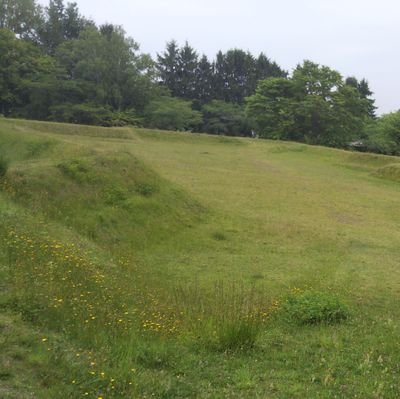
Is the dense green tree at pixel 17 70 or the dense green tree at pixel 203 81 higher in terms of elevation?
the dense green tree at pixel 203 81

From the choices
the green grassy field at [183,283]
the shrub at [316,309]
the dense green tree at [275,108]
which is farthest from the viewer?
the dense green tree at [275,108]

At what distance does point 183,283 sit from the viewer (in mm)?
8734

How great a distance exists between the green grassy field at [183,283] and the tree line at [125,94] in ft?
101

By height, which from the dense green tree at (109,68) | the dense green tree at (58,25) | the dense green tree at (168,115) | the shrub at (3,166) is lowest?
the shrub at (3,166)

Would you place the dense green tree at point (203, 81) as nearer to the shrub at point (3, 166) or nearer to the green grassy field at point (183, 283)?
the green grassy field at point (183, 283)

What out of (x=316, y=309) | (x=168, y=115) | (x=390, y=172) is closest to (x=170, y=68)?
(x=168, y=115)

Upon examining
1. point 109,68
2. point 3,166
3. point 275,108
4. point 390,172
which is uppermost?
point 109,68

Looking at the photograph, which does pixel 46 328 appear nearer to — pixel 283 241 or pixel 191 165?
pixel 283 241

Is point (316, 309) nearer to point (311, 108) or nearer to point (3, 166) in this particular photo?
point (3, 166)

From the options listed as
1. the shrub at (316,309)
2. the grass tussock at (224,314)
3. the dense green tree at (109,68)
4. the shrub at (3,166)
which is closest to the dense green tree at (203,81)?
the dense green tree at (109,68)

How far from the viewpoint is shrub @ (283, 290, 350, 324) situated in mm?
6703

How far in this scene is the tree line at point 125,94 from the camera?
1861 inches

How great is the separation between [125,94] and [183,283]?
47.2 m

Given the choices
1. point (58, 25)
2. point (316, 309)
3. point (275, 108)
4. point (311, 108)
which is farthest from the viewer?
point (58, 25)
